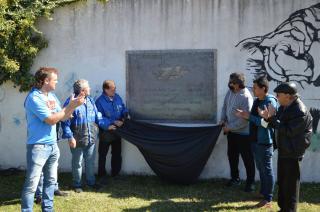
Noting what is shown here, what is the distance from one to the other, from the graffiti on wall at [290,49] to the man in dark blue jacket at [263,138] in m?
1.29

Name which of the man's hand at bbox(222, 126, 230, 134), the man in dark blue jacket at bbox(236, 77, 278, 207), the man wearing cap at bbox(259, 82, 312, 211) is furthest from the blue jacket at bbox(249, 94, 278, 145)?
the man's hand at bbox(222, 126, 230, 134)

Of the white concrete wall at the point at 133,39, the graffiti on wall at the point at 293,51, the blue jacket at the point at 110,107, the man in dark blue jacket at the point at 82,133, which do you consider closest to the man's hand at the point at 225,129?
the white concrete wall at the point at 133,39

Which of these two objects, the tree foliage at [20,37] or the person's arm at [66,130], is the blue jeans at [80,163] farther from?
the tree foliage at [20,37]

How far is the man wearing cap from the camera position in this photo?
5.11 m

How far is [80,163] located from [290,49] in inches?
149

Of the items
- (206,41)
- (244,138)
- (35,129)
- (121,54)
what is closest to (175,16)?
(206,41)

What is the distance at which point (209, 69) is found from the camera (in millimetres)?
7289

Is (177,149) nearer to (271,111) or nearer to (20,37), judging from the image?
(271,111)

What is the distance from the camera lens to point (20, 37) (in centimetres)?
739

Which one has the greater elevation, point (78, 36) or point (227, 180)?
point (78, 36)

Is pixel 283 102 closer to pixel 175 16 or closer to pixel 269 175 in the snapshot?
pixel 269 175

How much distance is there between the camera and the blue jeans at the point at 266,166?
591cm

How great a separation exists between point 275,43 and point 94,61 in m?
3.06

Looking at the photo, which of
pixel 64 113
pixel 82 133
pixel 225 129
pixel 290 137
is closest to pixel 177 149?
pixel 225 129
